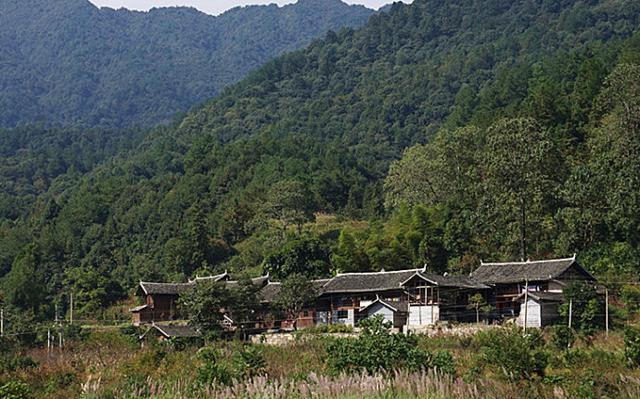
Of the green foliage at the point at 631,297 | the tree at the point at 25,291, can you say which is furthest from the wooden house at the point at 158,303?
the green foliage at the point at 631,297

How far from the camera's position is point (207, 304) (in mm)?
44438

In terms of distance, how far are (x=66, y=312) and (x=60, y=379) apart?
3941cm

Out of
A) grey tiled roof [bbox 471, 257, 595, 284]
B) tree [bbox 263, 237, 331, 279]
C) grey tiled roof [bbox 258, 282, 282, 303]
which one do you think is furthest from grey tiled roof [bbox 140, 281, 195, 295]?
grey tiled roof [bbox 471, 257, 595, 284]

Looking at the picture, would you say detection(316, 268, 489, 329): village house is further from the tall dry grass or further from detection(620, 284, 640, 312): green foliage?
the tall dry grass

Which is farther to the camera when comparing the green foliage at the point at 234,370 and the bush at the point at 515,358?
the bush at the point at 515,358

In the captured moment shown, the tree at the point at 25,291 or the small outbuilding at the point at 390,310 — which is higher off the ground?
the small outbuilding at the point at 390,310

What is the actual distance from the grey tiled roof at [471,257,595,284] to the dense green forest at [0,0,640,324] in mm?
2421

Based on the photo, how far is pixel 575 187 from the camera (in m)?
45.7

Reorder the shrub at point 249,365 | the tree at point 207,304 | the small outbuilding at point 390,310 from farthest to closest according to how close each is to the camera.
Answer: the small outbuilding at point 390,310
the tree at point 207,304
the shrub at point 249,365

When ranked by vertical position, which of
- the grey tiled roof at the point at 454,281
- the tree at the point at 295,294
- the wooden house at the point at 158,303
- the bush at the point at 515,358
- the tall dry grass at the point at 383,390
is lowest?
the wooden house at the point at 158,303

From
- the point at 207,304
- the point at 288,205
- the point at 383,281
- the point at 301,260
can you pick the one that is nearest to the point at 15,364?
the point at 207,304

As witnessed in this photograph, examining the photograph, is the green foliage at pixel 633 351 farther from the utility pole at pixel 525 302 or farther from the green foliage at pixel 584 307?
the green foliage at pixel 584 307

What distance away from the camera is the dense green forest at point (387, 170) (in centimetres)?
4841

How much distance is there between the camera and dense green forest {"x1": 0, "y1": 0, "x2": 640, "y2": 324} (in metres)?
48.4
